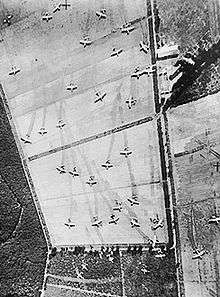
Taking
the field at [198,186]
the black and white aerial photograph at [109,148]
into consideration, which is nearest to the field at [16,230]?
the black and white aerial photograph at [109,148]

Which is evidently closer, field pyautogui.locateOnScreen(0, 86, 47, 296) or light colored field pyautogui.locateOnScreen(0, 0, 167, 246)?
light colored field pyautogui.locateOnScreen(0, 0, 167, 246)

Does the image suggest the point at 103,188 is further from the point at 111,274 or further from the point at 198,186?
the point at 198,186

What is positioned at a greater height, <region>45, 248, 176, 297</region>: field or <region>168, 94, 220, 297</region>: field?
<region>168, 94, 220, 297</region>: field

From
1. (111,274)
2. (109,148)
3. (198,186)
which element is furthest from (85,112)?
(111,274)

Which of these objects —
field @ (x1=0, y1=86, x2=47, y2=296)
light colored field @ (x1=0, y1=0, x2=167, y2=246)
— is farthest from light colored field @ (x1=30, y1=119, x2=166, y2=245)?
field @ (x1=0, y1=86, x2=47, y2=296)

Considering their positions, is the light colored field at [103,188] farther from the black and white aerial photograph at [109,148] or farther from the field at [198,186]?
the field at [198,186]

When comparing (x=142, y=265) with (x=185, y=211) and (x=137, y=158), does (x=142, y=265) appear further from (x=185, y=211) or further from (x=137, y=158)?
(x=137, y=158)

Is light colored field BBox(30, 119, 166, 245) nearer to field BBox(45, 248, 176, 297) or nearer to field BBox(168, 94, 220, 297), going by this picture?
field BBox(45, 248, 176, 297)

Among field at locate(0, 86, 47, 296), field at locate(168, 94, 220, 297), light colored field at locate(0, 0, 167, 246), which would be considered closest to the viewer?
field at locate(168, 94, 220, 297)


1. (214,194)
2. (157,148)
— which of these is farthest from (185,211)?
(157,148)
